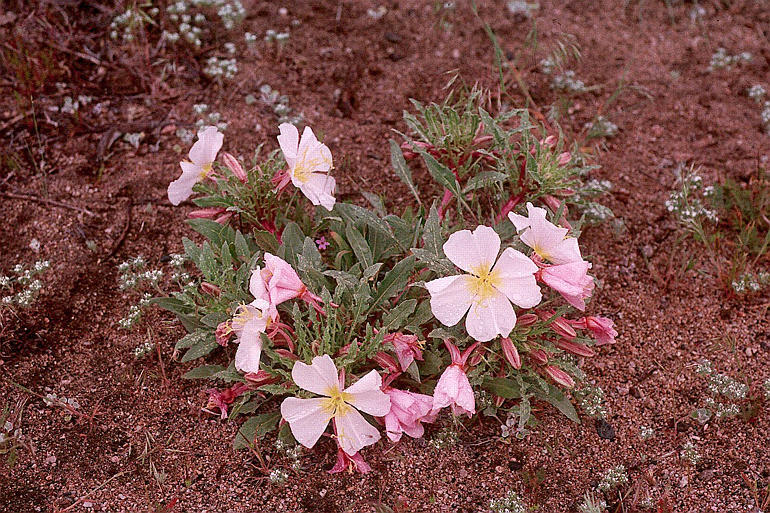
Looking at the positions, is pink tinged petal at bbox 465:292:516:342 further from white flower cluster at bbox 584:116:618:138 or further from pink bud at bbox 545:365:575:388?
white flower cluster at bbox 584:116:618:138

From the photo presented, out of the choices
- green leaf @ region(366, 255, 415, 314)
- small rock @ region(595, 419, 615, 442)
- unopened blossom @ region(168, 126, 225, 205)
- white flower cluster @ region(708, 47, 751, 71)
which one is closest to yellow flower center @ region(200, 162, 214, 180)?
unopened blossom @ region(168, 126, 225, 205)

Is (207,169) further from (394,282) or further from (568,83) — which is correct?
(568,83)

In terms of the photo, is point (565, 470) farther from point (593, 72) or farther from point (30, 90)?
point (30, 90)

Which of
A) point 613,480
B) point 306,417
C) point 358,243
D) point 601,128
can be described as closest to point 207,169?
point 358,243

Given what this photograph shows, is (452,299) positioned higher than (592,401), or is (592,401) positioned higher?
(452,299)

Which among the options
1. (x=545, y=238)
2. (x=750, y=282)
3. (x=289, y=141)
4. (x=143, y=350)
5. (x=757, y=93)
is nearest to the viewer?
(x=545, y=238)

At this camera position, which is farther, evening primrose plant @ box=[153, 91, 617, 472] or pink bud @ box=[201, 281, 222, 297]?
pink bud @ box=[201, 281, 222, 297]
